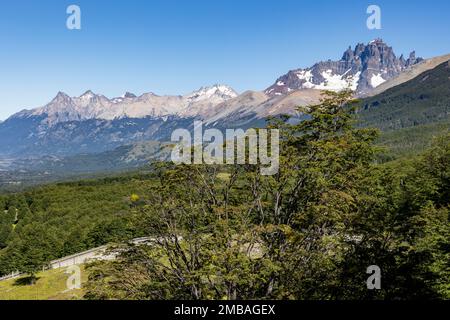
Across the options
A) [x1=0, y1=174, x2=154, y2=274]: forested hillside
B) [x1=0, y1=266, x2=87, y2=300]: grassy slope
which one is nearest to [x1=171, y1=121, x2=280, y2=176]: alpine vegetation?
[x1=0, y1=174, x2=154, y2=274]: forested hillside

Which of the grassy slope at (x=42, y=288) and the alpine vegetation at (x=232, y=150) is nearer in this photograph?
the alpine vegetation at (x=232, y=150)

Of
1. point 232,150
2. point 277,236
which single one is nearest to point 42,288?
point 232,150

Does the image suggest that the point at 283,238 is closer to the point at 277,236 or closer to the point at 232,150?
the point at 277,236

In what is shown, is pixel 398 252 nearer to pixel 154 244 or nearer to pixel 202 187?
pixel 202 187

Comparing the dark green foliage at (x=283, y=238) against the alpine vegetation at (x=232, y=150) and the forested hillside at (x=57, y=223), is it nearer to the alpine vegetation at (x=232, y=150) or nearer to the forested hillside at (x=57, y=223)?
the alpine vegetation at (x=232, y=150)

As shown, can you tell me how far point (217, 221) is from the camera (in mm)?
19312

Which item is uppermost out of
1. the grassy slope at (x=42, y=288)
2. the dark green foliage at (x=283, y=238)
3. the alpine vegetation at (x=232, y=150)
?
the alpine vegetation at (x=232, y=150)

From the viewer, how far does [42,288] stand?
72000 millimetres

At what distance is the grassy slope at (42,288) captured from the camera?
64.4m

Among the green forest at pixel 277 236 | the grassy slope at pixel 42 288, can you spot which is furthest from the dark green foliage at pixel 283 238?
the grassy slope at pixel 42 288

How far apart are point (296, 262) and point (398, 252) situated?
20.4 feet

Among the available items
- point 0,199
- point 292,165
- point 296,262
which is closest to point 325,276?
point 296,262
